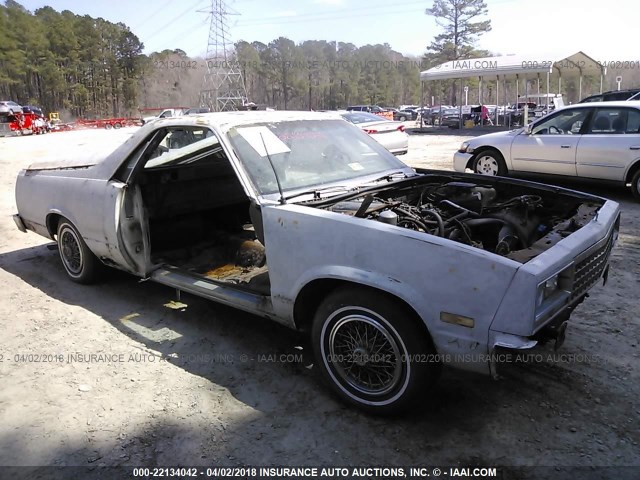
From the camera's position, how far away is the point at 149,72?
76125 millimetres

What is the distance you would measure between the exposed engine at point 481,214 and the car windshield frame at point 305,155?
0.35 meters

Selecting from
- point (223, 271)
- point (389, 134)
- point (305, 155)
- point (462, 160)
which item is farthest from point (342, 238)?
point (389, 134)

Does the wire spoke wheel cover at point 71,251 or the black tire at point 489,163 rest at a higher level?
the black tire at point 489,163

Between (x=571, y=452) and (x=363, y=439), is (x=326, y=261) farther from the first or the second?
(x=571, y=452)

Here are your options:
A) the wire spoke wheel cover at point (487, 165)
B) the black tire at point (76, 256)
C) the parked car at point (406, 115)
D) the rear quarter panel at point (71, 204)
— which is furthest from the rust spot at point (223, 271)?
the parked car at point (406, 115)

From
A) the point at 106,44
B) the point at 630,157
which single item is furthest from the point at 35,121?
the point at 106,44

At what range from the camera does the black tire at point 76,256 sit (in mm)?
4832

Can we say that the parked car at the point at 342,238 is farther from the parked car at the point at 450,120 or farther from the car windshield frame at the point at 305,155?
the parked car at the point at 450,120

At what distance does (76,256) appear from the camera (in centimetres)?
504

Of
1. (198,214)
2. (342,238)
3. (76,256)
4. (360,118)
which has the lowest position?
(76,256)

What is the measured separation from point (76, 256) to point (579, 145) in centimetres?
785

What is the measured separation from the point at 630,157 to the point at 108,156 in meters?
7.73

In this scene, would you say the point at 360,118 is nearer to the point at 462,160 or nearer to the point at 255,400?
the point at 462,160

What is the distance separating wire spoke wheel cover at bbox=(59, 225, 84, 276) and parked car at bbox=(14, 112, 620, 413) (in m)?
0.02
